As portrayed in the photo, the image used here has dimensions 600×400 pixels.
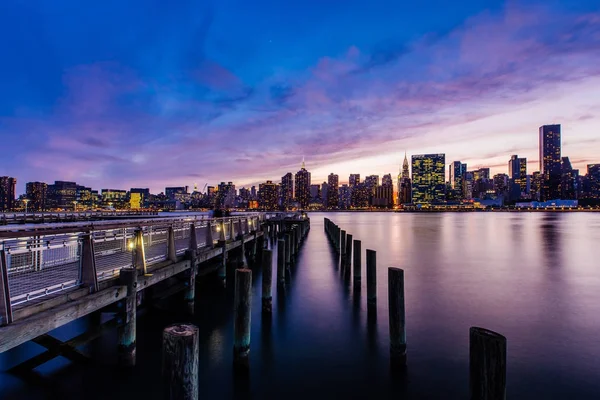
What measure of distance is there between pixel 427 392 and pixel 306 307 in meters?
7.93

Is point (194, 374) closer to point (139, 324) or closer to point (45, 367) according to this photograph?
point (45, 367)

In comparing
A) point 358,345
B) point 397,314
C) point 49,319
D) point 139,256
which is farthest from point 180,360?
point 358,345

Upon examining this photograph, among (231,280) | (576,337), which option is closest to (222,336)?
(231,280)

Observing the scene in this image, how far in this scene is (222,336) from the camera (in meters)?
12.1

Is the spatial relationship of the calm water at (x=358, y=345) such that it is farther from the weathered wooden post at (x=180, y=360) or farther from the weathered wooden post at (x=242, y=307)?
the weathered wooden post at (x=180, y=360)

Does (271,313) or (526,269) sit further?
(526,269)

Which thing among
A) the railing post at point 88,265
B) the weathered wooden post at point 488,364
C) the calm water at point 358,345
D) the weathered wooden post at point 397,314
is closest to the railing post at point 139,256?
the railing post at point 88,265

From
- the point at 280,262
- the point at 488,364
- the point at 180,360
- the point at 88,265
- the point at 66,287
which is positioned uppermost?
the point at 88,265

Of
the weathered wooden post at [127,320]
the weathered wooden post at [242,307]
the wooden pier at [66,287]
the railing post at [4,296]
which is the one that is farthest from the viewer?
the weathered wooden post at [242,307]

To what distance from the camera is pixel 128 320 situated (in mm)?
8570

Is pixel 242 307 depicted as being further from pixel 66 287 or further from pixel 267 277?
pixel 267 277

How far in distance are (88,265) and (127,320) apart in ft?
6.16

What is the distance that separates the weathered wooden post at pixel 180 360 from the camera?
5.01 metres

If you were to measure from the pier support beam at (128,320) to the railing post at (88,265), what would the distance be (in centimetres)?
86
